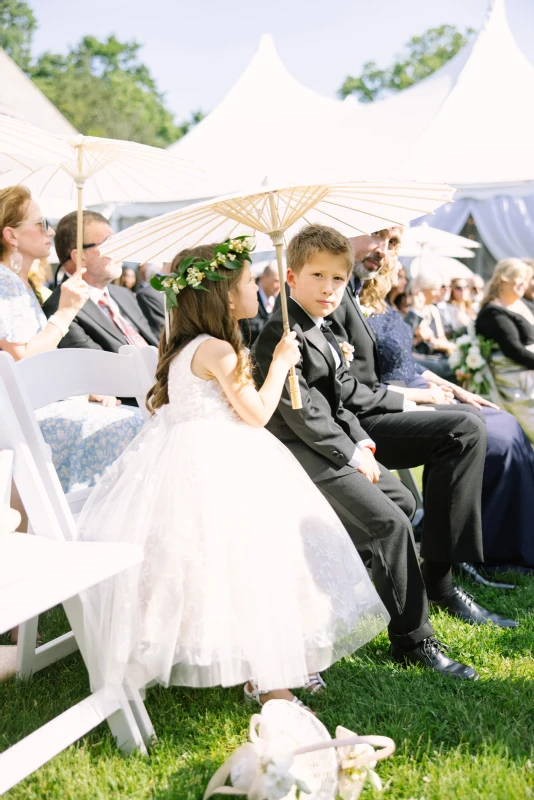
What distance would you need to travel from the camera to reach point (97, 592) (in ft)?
8.00

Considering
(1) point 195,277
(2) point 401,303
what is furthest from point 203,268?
(2) point 401,303

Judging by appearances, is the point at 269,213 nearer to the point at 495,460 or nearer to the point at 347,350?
the point at 347,350

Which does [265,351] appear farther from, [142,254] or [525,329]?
[525,329]

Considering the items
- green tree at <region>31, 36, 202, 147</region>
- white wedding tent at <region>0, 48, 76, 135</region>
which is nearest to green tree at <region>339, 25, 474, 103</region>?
green tree at <region>31, 36, 202, 147</region>

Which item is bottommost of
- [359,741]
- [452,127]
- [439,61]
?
[359,741]

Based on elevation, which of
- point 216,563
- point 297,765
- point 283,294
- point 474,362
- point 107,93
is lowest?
point 297,765

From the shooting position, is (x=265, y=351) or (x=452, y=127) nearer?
(x=265, y=351)

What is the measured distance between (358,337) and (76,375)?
1466mm

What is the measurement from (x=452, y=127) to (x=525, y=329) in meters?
5.91

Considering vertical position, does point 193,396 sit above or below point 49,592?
above

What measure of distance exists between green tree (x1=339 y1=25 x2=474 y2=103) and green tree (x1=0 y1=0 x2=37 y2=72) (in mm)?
26288

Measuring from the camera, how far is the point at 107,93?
166 ft

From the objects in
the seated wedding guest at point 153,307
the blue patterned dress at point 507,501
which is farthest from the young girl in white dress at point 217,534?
the seated wedding guest at point 153,307

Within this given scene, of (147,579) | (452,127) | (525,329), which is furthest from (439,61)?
(147,579)
